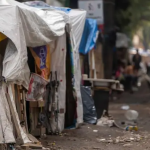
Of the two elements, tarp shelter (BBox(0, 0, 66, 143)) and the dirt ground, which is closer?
tarp shelter (BBox(0, 0, 66, 143))

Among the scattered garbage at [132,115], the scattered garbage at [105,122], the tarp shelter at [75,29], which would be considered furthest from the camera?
the scattered garbage at [132,115]

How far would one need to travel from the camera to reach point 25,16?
7309 mm

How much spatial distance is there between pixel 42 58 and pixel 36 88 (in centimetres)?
65

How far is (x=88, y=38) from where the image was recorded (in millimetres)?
11148

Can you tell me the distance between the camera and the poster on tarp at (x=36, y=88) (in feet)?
26.0

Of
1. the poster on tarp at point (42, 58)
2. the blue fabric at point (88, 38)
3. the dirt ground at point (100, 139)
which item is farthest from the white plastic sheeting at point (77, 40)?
the blue fabric at point (88, 38)

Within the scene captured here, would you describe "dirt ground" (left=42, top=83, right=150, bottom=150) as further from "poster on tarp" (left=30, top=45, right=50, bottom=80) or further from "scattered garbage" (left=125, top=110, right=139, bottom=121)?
"poster on tarp" (left=30, top=45, right=50, bottom=80)

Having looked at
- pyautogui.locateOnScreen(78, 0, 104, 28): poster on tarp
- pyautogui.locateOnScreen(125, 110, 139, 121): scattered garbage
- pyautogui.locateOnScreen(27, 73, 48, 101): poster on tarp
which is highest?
pyautogui.locateOnScreen(78, 0, 104, 28): poster on tarp

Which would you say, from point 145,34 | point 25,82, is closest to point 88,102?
point 25,82

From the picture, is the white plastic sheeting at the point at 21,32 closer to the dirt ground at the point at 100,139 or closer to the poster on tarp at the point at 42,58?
the poster on tarp at the point at 42,58

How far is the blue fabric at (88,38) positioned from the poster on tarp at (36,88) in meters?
2.94

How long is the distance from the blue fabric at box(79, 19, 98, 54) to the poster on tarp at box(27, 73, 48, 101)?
2.94 meters

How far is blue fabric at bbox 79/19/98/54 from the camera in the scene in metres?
11.1

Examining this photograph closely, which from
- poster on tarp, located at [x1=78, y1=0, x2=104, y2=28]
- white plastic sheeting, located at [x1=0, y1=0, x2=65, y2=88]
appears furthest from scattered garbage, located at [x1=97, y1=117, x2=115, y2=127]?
poster on tarp, located at [x1=78, y1=0, x2=104, y2=28]
